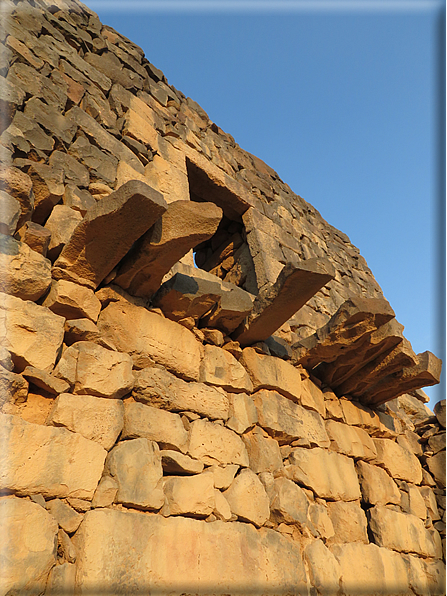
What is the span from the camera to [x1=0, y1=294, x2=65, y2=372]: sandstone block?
2.39m

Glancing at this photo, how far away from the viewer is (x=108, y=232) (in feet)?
8.97

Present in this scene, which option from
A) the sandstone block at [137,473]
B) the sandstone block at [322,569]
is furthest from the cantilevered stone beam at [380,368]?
the sandstone block at [137,473]

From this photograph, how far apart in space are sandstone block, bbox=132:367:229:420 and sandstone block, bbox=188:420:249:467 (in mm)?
93

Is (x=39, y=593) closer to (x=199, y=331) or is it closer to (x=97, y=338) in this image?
(x=97, y=338)

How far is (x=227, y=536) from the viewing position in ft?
9.03

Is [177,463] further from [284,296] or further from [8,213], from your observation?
[8,213]

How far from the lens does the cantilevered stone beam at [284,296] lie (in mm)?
3227

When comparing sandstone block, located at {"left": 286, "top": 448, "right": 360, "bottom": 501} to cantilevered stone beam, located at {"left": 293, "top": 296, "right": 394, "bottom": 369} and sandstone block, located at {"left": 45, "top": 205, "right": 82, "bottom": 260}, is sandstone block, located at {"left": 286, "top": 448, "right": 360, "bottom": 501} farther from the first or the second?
sandstone block, located at {"left": 45, "top": 205, "right": 82, "bottom": 260}

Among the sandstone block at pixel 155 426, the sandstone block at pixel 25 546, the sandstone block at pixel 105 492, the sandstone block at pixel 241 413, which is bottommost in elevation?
the sandstone block at pixel 25 546

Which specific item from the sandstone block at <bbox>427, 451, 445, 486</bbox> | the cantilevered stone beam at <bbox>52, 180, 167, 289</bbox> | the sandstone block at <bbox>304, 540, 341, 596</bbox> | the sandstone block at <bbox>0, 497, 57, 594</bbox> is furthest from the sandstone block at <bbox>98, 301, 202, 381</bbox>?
the sandstone block at <bbox>427, 451, 445, 486</bbox>

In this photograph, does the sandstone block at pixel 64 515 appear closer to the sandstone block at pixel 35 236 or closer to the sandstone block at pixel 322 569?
the sandstone block at pixel 35 236

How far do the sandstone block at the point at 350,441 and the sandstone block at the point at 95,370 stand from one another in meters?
2.11

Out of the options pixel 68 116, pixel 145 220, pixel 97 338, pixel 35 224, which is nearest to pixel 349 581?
pixel 97 338

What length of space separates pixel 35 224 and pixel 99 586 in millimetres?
1861
